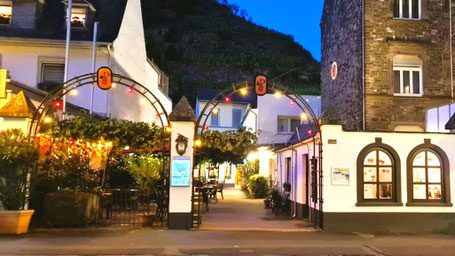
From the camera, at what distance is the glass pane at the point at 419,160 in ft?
41.7

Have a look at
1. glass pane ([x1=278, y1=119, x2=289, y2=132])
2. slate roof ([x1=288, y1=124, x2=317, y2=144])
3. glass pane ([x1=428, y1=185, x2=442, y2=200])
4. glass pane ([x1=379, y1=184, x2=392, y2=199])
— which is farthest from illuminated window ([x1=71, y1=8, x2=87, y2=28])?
glass pane ([x1=428, y1=185, x2=442, y2=200])

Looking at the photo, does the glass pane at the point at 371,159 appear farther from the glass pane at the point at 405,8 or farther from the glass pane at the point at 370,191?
the glass pane at the point at 405,8

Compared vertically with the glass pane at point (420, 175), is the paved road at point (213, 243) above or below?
below

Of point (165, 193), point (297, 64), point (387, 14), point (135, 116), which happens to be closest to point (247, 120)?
point (135, 116)

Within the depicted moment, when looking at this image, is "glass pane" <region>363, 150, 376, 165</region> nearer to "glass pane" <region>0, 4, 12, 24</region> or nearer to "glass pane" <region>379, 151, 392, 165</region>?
"glass pane" <region>379, 151, 392, 165</region>

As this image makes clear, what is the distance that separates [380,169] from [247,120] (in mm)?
19443

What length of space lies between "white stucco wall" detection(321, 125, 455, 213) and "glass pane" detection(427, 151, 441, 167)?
1.03 ft

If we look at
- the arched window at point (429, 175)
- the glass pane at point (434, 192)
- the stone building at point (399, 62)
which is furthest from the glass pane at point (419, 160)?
the stone building at point (399, 62)

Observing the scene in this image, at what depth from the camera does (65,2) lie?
67.4ft

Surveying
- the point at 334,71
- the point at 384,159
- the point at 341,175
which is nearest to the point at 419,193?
the point at 384,159

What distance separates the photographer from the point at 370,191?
41.2 feet

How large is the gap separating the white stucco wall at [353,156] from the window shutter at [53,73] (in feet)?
42.1

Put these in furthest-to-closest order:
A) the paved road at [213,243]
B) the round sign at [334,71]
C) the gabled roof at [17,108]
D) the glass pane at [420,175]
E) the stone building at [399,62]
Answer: the round sign at [334,71], the stone building at [399,62], the glass pane at [420,175], the gabled roof at [17,108], the paved road at [213,243]

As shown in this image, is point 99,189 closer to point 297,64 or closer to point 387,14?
point 387,14
